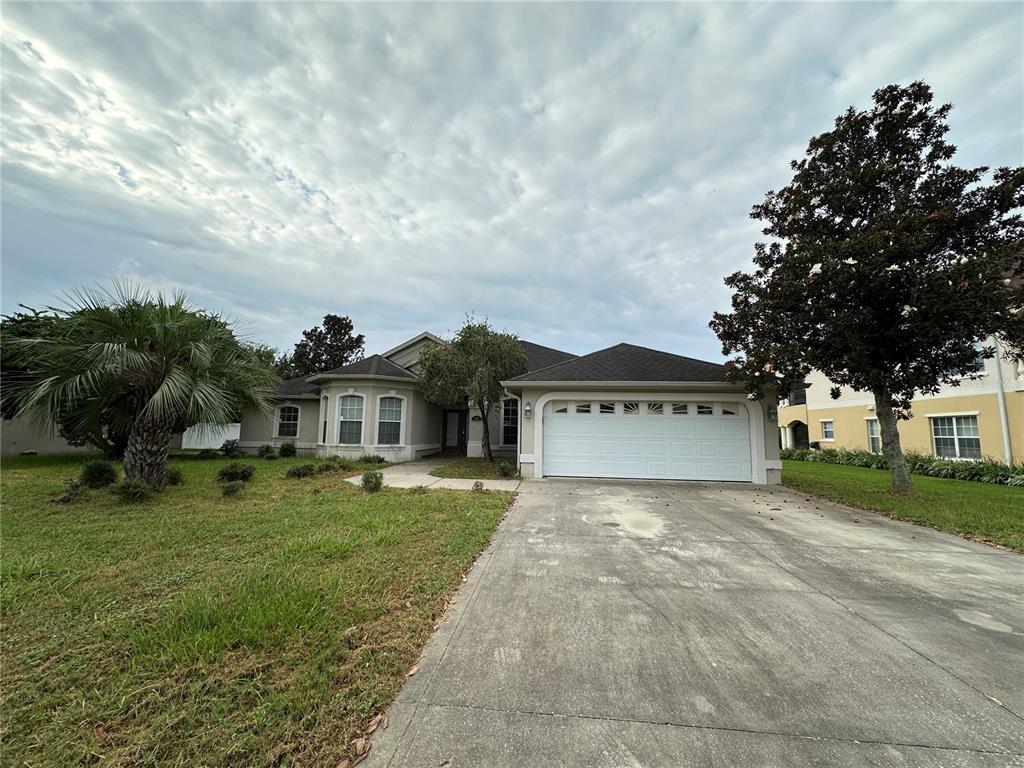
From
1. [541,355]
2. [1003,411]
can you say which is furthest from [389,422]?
[1003,411]

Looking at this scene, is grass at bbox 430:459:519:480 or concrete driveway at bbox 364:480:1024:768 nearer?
concrete driveway at bbox 364:480:1024:768

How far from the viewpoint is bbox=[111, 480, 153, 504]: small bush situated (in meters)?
6.77

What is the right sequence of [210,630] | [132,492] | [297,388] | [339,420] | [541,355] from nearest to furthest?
1. [210,630]
2. [132,492]
3. [339,420]
4. [297,388]
5. [541,355]

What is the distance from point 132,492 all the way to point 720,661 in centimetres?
892

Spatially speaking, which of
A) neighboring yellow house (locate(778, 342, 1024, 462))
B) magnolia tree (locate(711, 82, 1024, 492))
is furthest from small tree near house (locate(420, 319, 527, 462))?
neighboring yellow house (locate(778, 342, 1024, 462))

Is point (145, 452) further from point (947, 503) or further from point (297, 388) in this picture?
point (947, 503)

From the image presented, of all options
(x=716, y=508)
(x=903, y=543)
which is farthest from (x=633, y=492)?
(x=903, y=543)

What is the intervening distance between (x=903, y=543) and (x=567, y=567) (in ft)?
16.0

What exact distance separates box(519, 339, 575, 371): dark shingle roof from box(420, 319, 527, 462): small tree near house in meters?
4.36

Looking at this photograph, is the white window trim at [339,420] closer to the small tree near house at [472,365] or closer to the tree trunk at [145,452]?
the small tree near house at [472,365]

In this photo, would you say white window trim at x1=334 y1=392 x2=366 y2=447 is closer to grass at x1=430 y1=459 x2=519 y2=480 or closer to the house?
grass at x1=430 y1=459 x2=519 y2=480

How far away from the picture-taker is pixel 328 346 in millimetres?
35438

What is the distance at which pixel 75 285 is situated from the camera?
21.8 feet

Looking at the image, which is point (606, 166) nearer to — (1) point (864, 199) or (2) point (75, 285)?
(1) point (864, 199)
